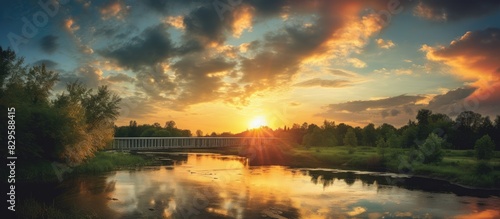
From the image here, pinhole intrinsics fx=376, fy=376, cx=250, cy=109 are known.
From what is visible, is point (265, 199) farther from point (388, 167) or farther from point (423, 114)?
point (423, 114)

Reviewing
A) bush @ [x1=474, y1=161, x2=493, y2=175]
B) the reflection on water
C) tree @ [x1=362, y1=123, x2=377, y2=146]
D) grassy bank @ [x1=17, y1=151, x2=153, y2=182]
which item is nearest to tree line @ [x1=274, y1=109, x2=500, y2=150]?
tree @ [x1=362, y1=123, x2=377, y2=146]

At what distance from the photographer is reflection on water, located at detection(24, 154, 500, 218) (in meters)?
30.8

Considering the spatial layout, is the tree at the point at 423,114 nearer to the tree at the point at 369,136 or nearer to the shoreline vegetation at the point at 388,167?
the tree at the point at 369,136

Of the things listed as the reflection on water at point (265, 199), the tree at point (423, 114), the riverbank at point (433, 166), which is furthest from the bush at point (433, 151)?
the tree at point (423, 114)

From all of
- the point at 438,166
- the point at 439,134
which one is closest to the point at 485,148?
the point at 438,166

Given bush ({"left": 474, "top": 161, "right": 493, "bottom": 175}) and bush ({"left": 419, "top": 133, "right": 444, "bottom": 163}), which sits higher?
bush ({"left": 419, "top": 133, "right": 444, "bottom": 163})

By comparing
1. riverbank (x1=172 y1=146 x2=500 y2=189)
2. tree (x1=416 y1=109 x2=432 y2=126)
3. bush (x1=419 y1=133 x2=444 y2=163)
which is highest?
tree (x1=416 y1=109 x2=432 y2=126)

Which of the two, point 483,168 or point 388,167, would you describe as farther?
point 388,167

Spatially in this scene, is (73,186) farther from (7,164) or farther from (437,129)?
(437,129)

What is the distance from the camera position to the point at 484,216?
31234mm

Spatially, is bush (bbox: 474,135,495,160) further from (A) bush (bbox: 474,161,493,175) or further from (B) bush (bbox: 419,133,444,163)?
(A) bush (bbox: 474,161,493,175)

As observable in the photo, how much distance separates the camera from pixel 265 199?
121ft

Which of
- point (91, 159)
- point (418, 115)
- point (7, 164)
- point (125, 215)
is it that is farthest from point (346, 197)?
point (418, 115)

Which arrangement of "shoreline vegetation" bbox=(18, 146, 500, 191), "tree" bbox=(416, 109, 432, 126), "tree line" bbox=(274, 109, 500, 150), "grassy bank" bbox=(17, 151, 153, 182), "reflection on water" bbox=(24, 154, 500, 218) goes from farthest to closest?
1. "tree" bbox=(416, 109, 432, 126)
2. "tree line" bbox=(274, 109, 500, 150)
3. "shoreline vegetation" bbox=(18, 146, 500, 191)
4. "grassy bank" bbox=(17, 151, 153, 182)
5. "reflection on water" bbox=(24, 154, 500, 218)
